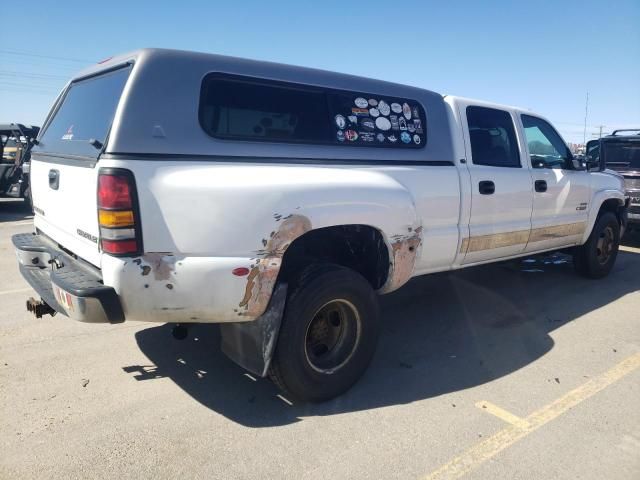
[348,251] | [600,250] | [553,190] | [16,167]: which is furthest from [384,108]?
[16,167]

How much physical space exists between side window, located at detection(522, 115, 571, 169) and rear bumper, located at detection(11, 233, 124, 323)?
160 inches

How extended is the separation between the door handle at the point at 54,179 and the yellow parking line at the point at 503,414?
3.05 m

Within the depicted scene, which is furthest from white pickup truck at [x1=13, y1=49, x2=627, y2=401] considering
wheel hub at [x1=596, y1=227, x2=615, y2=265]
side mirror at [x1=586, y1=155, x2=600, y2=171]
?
wheel hub at [x1=596, y1=227, x2=615, y2=265]

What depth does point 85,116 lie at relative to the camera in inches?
129

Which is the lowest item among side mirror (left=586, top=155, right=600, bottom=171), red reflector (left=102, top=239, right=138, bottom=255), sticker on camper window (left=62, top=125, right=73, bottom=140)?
red reflector (left=102, top=239, right=138, bottom=255)

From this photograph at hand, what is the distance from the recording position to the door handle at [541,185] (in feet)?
15.7

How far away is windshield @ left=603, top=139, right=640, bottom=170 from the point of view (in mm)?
8875

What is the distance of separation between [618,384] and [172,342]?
3.35 meters

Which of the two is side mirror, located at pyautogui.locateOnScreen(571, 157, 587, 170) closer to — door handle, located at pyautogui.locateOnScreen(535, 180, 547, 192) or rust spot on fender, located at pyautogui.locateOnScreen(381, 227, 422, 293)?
door handle, located at pyautogui.locateOnScreen(535, 180, 547, 192)

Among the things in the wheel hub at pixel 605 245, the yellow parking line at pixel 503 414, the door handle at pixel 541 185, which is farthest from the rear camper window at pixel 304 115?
the wheel hub at pixel 605 245

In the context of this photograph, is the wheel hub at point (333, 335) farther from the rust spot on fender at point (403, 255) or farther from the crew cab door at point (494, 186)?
the crew cab door at point (494, 186)

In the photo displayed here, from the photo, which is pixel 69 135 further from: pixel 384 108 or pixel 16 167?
pixel 16 167

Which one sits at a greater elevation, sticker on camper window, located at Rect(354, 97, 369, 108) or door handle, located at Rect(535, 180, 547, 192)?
sticker on camper window, located at Rect(354, 97, 369, 108)

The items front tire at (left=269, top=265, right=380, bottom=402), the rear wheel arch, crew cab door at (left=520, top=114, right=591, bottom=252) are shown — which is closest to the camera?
front tire at (left=269, top=265, right=380, bottom=402)
